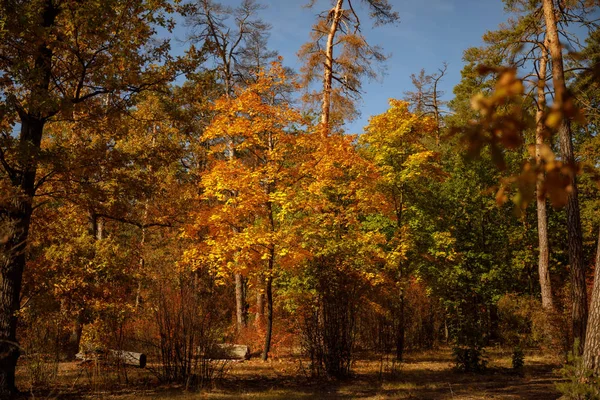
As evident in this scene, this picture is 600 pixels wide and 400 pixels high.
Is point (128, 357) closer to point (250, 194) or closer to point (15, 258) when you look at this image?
point (15, 258)

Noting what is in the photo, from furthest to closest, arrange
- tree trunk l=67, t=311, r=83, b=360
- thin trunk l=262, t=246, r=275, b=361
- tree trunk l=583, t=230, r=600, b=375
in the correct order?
tree trunk l=67, t=311, r=83, b=360 → thin trunk l=262, t=246, r=275, b=361 → tree trunk l=583, t=230, r=600, b=375

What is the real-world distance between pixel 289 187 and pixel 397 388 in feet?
17.8

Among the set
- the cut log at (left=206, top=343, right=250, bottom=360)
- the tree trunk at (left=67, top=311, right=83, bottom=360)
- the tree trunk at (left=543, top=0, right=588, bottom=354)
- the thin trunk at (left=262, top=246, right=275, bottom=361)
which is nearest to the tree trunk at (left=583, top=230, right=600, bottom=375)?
the tree trunk at (left=543, top=0, right=588, bottom=354)

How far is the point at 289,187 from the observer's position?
40.3ft

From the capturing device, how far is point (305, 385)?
973 centimetres

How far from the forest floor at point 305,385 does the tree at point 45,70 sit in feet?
5.51

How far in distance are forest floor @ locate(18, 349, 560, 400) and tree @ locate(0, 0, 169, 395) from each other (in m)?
1.68

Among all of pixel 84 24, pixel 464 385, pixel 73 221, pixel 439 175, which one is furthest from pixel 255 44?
pixel 464 385

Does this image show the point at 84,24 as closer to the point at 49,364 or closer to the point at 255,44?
the point at 49,364

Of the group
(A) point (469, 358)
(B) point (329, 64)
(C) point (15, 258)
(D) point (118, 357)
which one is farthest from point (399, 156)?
(C) point (15, 258)

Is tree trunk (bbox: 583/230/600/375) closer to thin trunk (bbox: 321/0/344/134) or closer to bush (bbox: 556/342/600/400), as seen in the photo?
bush (bbox: 556/342/600/400)

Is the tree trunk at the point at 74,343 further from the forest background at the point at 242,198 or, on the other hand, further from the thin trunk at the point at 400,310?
the thin trunk at the point at 400,310

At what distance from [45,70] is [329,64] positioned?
10.4 m

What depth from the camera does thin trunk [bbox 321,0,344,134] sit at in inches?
639
